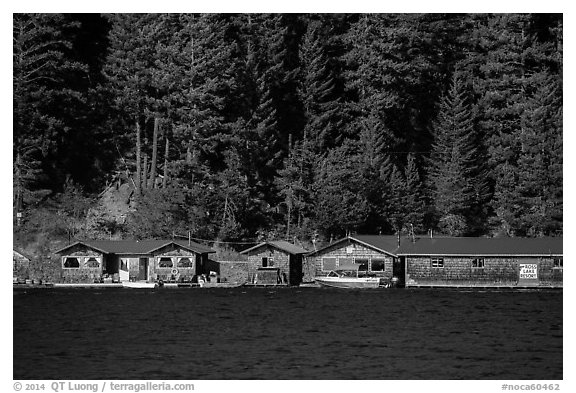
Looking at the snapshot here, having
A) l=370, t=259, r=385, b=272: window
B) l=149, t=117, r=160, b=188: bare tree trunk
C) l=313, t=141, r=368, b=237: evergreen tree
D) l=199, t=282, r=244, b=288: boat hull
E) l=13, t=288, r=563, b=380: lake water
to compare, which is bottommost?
l=13, t=288, r=563, b=380: lake water

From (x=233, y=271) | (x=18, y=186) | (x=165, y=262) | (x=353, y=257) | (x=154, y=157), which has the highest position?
(x=154, y=157)

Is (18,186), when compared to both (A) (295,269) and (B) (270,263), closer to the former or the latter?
(B) (270,263)

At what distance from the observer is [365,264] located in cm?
9994

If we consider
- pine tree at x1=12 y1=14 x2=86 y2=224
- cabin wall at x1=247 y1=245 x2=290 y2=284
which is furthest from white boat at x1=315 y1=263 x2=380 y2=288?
pine tree at x1=12 y1=14 x2=86 y2=224

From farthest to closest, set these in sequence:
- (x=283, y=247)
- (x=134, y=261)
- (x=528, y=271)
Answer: (x=134, y=261) < (x=283, y=247) < (x=528, y=271)

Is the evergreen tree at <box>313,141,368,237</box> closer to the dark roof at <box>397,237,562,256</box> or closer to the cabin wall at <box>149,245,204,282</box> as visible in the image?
the dark roof at <box>397,237,562,256</box>

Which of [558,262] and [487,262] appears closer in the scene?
[487,262]

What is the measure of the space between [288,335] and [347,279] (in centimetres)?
3449

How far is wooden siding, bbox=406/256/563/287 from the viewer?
96725mm

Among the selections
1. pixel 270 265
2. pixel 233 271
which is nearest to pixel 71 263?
pixel 233 271

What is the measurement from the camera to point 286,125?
123812mm

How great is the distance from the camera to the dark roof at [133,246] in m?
101

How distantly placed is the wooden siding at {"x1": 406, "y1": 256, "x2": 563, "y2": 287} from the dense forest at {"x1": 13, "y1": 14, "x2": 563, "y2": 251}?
7.54 metres
